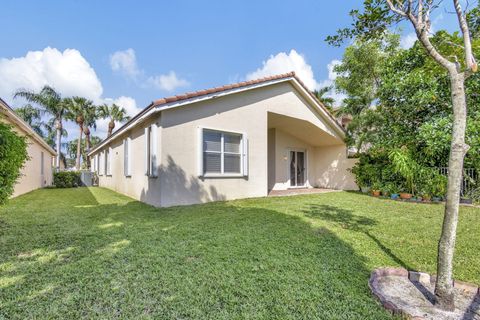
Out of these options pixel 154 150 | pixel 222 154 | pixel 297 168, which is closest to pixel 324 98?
pixel 297 168

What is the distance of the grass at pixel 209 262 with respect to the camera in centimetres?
258

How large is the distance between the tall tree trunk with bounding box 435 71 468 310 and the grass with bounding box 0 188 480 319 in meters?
0.74

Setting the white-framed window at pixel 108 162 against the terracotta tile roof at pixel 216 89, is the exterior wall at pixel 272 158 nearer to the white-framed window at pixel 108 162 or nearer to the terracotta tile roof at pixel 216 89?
the terracotta tile roof at pixel 216 89

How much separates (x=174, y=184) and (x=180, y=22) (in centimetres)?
887

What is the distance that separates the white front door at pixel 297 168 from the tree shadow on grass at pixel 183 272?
1051 cm

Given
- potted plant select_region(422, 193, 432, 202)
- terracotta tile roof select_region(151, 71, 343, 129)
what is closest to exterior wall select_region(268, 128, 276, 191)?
terracotta tile roof select_region(151, 71, 343, 129)

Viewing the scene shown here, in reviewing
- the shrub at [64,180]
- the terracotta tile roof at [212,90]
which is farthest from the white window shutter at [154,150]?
the shrub at [64,180]

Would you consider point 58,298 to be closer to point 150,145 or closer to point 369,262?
point 369,262

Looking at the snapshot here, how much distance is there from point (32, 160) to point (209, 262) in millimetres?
16734

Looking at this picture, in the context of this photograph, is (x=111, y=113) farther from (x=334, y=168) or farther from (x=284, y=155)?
(x=334, y=168)

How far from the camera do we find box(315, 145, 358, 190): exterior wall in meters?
15.4

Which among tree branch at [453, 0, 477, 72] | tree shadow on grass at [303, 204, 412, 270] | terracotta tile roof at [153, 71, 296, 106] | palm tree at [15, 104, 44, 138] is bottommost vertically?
tree shadow on grass at [303, 204, 412, 270]

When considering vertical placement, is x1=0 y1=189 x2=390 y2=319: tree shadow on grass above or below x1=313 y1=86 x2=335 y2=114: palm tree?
below

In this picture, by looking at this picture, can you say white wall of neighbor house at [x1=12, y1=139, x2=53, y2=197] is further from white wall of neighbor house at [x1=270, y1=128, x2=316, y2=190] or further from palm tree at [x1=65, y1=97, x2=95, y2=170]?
white wall of neighbor house at [x1=270, y1=128, x2=316, y2=190]
